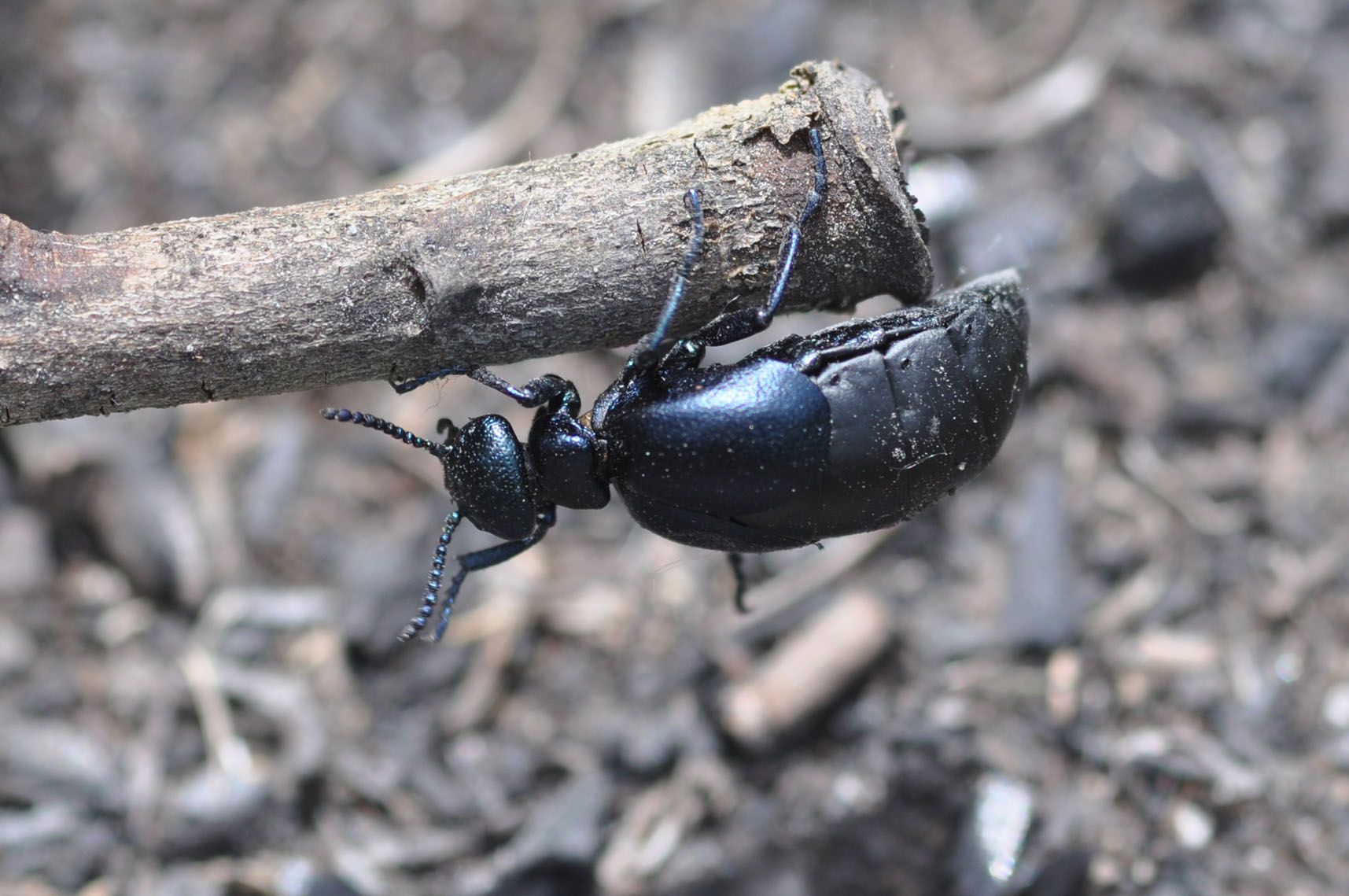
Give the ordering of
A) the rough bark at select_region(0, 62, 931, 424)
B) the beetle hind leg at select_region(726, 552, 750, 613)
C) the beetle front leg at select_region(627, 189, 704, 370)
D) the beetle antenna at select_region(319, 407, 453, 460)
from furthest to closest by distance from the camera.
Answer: the beetle hind leg at select_region(726, 552, 750, 613), the beetle antenna at select_region(319, 407, 453, 460), the beetle front leg at select_region(627, 189, 704, 370), the rough bark at select_region(0, 62, 931, 424)

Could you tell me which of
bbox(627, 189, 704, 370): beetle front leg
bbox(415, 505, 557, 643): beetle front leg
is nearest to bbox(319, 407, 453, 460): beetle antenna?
bbox(415, 505, 557, 643): beetle front leg

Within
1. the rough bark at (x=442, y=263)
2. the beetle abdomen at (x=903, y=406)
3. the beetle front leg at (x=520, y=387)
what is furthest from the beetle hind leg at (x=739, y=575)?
the rough bark at (x=442, y=263)

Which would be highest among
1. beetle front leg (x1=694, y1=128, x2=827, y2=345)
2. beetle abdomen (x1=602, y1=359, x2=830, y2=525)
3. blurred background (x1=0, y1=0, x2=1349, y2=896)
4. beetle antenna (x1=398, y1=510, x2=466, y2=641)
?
beetle front leg (x1=694, y1=128, x2=827, y2=345)

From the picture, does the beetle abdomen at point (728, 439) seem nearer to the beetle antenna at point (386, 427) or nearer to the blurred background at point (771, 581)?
the beetle antenna at point (386, 427)

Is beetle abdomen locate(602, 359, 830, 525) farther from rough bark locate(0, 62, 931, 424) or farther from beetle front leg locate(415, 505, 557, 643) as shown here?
beetle front leg locate(415, 505, 557, 643)

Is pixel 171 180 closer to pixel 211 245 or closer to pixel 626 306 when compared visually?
→ pixel 211 245

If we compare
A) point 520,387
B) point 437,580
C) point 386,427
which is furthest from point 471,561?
point 520,387
